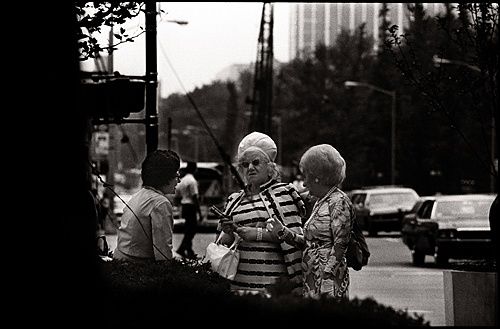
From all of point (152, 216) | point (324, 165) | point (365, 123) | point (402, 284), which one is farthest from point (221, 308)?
point (365, 123)

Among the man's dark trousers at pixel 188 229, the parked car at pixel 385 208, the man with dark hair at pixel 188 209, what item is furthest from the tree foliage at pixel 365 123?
the man's dark trousers at pixel 188 229

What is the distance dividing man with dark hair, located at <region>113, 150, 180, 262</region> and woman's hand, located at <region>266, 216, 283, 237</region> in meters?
0.85

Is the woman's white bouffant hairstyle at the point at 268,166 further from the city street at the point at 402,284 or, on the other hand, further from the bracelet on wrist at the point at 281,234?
Answer: the city street at the point at 402,284

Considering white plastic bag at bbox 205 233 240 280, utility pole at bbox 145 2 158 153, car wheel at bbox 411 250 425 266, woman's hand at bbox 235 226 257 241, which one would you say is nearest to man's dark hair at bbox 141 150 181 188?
white plastic bag at bbox 205 233 240 280

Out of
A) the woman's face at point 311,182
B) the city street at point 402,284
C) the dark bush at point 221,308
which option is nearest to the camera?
the dark bush at point 221,308

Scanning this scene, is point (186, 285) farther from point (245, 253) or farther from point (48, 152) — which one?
point (245, 253)

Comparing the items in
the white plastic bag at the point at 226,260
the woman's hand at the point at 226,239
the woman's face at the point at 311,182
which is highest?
the woman's face at the point at 311,182

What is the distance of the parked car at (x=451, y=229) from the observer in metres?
24.2

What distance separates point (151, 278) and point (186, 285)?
205 cm

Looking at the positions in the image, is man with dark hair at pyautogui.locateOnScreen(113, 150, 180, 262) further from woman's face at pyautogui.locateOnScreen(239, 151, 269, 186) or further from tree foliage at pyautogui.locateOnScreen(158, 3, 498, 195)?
tree foliage at pyautogui.locateOnScreen(158, 3, 498, 195)

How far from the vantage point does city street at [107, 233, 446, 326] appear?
16.1 meters

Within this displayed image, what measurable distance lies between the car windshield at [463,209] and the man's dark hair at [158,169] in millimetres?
16874

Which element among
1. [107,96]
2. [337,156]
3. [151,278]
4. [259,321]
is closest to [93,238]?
[259,321]

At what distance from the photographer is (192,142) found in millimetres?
142625
